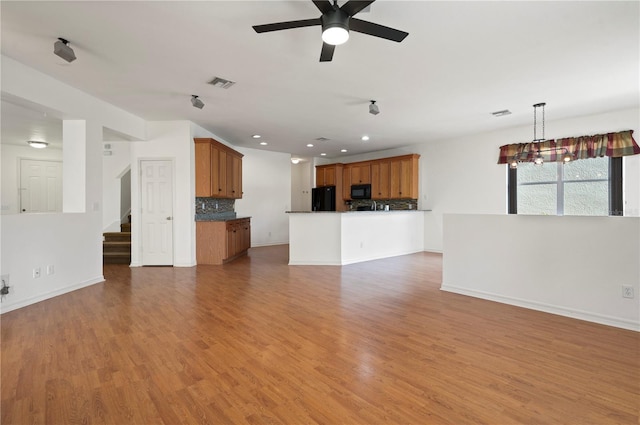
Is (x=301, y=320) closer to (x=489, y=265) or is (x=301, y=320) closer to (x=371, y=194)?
(x=489, y=265)

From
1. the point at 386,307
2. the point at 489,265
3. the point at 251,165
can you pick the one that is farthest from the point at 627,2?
the point at 251,165

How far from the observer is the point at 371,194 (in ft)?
29.3

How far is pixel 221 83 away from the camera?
13.4ft

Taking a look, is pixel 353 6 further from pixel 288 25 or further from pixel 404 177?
pixel 404 177

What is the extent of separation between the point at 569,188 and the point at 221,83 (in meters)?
6.44

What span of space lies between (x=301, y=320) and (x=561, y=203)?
18.9ft

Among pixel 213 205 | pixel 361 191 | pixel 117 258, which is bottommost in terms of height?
pixel 117 258

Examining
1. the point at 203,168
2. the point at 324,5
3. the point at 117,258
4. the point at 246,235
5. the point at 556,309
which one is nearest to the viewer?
the point at 324,5

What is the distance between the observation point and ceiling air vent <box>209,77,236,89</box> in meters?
3.97

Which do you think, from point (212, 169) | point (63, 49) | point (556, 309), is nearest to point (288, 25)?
point (63, 49)

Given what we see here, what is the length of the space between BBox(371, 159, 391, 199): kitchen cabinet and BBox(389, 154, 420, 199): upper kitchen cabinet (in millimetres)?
129

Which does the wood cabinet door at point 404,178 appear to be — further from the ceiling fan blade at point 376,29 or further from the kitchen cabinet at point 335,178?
the ceiling fan blade at point 376,29

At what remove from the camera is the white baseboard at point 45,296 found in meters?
3.50

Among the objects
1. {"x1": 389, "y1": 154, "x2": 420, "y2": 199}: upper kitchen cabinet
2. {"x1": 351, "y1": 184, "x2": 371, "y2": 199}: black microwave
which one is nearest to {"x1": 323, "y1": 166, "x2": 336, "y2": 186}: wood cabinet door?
{"x1": 351, "y1": 184, "x2": 371, "y2": 199}: black microwave
